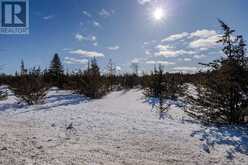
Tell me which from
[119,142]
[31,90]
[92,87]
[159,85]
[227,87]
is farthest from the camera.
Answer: [159,85]

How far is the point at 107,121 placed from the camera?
6145mm

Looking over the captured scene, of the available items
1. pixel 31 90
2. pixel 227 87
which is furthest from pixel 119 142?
pixel 31 90

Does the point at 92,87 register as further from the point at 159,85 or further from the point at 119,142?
the point at 119,142

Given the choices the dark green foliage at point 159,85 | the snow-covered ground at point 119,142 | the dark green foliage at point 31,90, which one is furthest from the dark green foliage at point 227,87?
the dark green foliage at point 31,90

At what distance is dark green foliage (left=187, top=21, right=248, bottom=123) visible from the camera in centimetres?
552

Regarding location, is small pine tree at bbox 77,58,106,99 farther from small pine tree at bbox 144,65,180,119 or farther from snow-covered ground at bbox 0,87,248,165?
snow-covered ground at bbox 0,87,248,165

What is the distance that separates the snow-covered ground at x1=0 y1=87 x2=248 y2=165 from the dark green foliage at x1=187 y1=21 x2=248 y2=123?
0.54 meters

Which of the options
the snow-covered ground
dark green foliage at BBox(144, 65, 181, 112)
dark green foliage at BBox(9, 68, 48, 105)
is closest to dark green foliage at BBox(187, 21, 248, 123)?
the snow-covered ground

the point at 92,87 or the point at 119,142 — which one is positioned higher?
the point at 92,87

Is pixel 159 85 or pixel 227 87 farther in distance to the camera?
pixel 159 85

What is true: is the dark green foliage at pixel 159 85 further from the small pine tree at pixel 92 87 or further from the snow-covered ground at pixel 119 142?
the snow-covered ground at pixel 119 142

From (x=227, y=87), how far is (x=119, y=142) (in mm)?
2956

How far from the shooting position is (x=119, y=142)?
14.9 ft

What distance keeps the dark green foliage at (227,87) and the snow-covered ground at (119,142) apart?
536 millimetres
